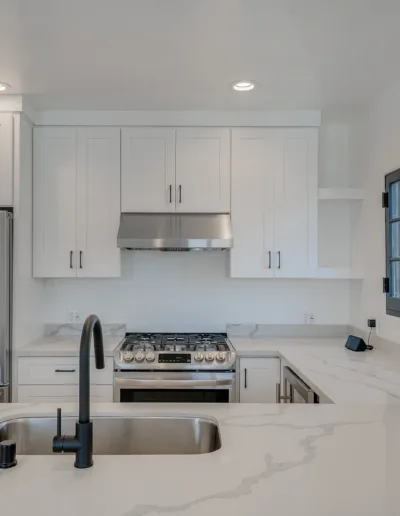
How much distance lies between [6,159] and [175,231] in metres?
1.23

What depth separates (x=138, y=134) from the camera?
3.53 m

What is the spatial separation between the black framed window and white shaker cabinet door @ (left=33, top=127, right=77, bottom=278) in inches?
84.9

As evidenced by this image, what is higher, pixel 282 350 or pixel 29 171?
pixel 29 171

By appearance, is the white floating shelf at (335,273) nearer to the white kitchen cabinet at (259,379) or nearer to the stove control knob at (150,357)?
the white kitchen cabinet at (259,379)

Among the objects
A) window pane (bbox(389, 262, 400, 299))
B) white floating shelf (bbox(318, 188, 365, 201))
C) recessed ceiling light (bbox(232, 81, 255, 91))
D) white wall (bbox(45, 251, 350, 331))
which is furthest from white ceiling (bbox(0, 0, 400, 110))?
white wall (bbox(45, 251, 350, 331))

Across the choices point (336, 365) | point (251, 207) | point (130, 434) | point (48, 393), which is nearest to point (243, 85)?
point (251, 207)

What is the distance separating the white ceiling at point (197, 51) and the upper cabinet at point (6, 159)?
247 millimetres

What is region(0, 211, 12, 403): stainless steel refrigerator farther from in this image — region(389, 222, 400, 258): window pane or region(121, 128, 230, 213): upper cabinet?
region(389, 222, 400, 258): window pane

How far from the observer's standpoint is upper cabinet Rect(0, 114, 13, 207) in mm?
3230

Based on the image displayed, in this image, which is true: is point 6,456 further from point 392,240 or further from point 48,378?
point 392,240

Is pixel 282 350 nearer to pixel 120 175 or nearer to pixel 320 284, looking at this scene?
pixel 320 284

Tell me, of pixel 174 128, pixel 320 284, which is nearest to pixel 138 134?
pixel 174 128

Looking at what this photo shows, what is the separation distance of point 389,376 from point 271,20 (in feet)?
5.95

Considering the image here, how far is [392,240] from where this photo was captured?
120 inches
